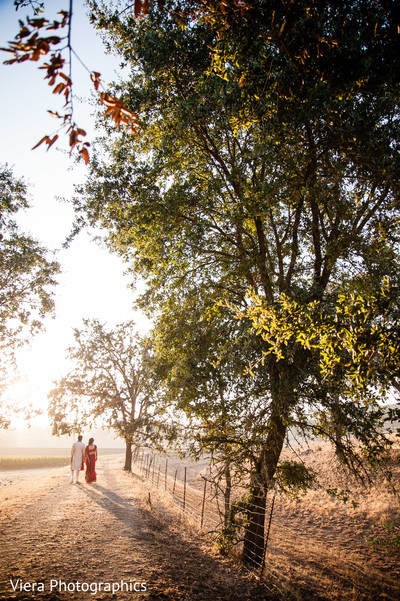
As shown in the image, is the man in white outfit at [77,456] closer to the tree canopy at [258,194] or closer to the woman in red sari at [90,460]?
the woman in red sari at [90,460]

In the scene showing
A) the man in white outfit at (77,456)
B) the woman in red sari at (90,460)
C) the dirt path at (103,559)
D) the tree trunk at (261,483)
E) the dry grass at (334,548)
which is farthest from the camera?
the woman in red sari at (90,460)

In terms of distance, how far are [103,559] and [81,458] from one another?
9.58 metres

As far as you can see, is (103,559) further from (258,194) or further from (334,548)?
(334,548)

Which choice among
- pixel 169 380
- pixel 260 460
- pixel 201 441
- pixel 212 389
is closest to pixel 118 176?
pixel 169 380

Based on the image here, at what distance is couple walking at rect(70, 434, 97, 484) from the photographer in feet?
44.8

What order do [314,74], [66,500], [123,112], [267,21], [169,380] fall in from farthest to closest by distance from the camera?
[66,500], [169,380], [314,74], [267,21], [123,112]

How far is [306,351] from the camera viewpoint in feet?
22.3

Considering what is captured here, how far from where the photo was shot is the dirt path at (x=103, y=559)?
180 inches

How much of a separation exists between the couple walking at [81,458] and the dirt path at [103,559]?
13.4 ft

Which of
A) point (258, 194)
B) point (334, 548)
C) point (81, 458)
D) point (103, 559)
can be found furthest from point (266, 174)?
point (81, 458)

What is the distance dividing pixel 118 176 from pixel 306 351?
692 centimetres

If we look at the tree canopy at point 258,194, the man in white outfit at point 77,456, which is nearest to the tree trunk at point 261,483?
the tree canopy at point 258,194

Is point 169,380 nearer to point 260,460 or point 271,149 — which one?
point 260,460

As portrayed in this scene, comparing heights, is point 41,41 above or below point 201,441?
above
